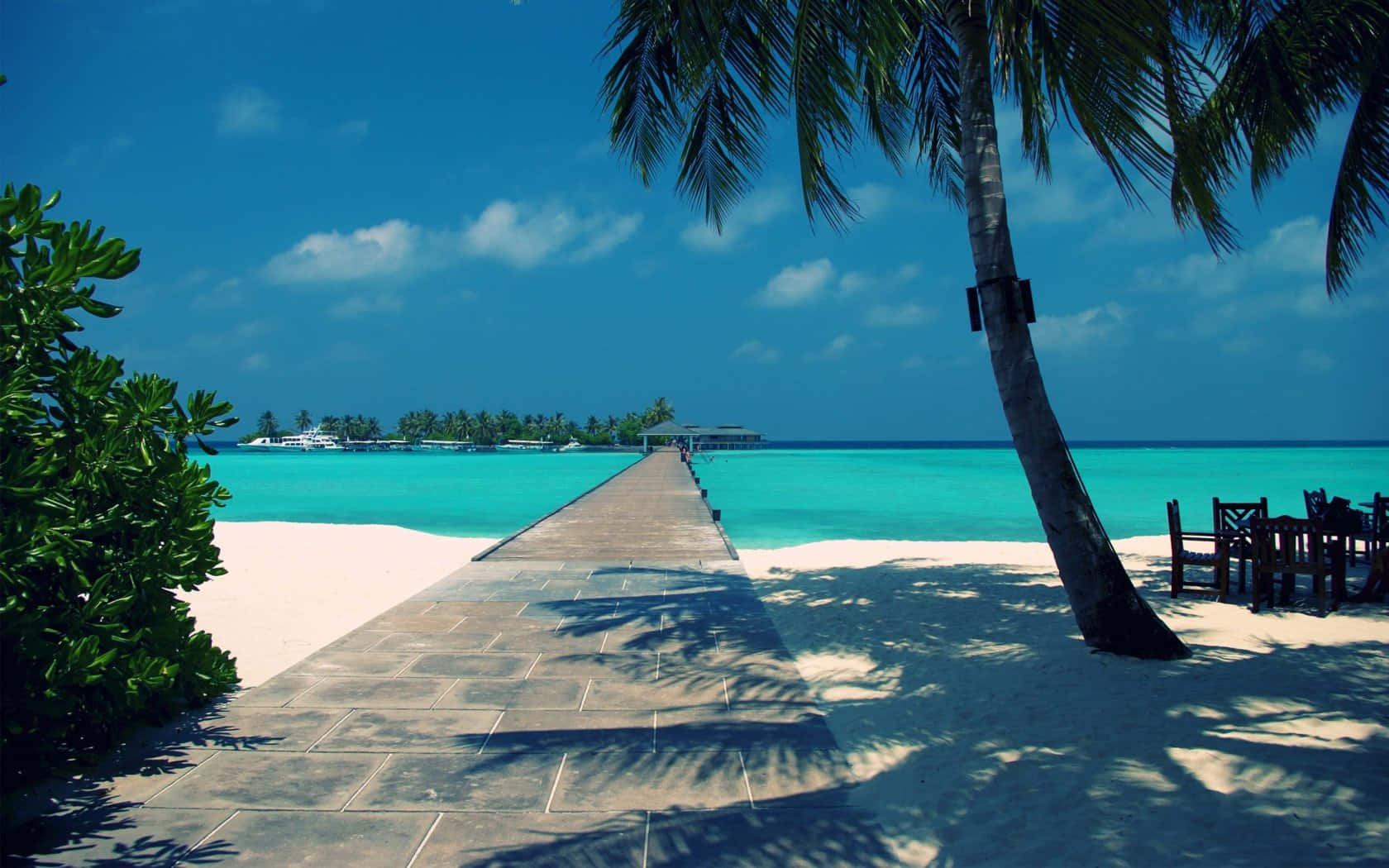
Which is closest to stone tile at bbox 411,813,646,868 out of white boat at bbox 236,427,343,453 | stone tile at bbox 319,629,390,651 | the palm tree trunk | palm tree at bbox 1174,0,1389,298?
stone tile at bbox 319,629,390,651

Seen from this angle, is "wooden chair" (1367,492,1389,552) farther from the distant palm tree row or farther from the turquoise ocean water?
the distant palm tree row

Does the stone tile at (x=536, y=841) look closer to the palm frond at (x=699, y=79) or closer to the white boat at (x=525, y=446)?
the palm frond at (x=699, y=79)

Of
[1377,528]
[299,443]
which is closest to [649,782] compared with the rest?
[1377,528]

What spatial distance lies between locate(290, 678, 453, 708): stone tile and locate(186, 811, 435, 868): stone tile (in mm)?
1259

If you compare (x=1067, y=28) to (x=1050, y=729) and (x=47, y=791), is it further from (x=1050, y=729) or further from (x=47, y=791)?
(x=47, y=791)

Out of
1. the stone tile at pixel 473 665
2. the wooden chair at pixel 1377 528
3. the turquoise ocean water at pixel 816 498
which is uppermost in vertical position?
the wooden chair at pixel 1377 528

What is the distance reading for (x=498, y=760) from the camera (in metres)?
3.49

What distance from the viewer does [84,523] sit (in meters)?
3.16

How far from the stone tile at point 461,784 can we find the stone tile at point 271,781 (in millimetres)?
95

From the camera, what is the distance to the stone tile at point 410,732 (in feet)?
11.9

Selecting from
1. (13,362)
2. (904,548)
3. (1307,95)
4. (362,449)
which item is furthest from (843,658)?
(362,449)

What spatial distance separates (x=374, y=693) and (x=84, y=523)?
1764 millimetres

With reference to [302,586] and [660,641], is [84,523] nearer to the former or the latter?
[660,641]

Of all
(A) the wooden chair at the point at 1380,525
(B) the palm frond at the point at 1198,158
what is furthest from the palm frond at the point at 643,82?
(A) the wooden chair at the point at 1380,525
